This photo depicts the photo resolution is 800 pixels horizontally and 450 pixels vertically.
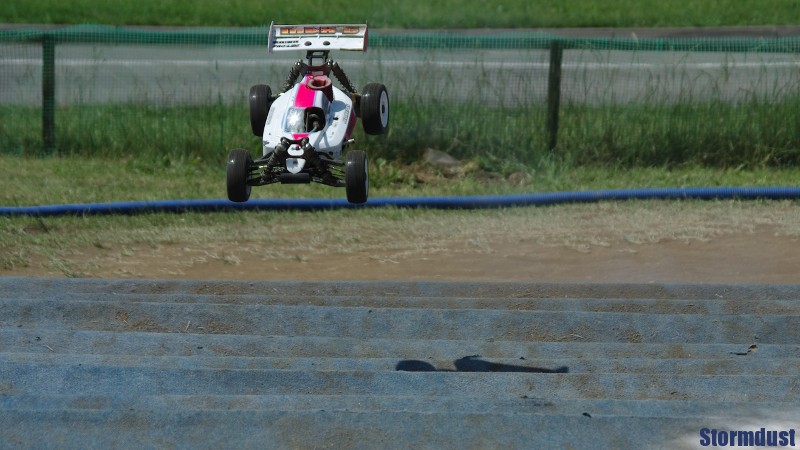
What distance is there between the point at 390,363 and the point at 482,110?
20.6 ft

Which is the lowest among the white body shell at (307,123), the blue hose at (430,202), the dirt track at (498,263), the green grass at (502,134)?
the dirt track at (498,263)

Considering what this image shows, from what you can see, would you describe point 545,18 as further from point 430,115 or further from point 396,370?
point 396,370

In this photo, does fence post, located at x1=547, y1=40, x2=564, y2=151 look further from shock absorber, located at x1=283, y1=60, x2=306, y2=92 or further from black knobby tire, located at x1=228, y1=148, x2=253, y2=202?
black knobby tire, located at x1=228, y1=148, x2=253, y2=202

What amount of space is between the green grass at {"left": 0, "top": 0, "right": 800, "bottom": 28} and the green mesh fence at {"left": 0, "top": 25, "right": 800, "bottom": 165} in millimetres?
6653

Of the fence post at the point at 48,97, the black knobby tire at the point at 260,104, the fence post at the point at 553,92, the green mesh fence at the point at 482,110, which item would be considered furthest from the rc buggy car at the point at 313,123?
the fence post at the point at 48,97

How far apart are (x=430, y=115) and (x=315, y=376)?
6.21 m

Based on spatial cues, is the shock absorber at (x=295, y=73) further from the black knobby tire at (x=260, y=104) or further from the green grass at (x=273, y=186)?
the green grass at (x=273, y=186)

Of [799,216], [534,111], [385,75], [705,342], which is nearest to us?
[705,342]

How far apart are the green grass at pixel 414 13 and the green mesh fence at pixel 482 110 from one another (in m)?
6.65

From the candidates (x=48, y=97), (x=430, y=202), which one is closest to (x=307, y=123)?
(x=430, y=202)

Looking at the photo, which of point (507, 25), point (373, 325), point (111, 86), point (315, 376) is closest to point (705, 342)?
point (373, 325)

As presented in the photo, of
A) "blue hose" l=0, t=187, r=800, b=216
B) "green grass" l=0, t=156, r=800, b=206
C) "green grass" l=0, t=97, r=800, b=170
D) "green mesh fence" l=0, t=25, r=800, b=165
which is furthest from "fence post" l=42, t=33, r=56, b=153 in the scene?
"blue hose" l=0, t=187, r=800, b=216

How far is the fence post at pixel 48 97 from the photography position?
40.5 ft

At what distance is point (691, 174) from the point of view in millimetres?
12312
